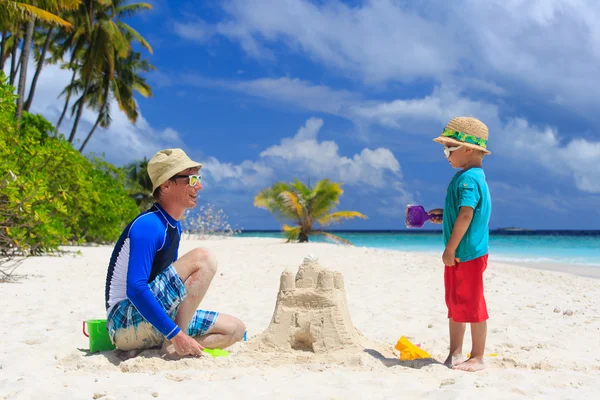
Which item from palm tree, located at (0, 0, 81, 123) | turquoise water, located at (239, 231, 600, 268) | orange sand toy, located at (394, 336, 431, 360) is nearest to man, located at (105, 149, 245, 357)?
orange sand toy, located at (394, 336, 431, 360)

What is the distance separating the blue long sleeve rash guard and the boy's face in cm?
191

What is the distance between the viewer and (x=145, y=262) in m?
3.25

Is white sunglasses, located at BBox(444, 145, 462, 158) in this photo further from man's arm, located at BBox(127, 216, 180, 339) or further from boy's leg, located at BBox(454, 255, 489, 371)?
man's arm, located at BBox(127, 216, 180, 339)

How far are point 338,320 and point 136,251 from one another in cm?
145

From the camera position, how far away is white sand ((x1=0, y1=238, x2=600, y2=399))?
9.50ft

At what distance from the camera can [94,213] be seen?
16406mm

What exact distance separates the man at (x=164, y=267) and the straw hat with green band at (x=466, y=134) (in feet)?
5.56

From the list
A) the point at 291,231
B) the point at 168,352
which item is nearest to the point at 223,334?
the point at 168,352

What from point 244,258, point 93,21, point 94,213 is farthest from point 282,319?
point 93,21

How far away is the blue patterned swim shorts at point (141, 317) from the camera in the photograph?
A: 3408mm

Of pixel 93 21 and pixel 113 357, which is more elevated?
pixel 93 21

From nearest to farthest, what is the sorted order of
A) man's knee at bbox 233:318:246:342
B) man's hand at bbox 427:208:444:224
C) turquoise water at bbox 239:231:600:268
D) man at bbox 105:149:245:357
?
man at bbox 105:149:245:357, man's hand at bbox 427:208:444:224, man's knee at bbox 233:318:246:342, turquoise water at bbox 239:231:600:268

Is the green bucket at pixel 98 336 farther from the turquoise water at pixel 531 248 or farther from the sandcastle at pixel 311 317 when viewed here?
the turquoise water at pixel 531 248

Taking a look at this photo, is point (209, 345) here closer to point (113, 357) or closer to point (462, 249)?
point (113, 357)
